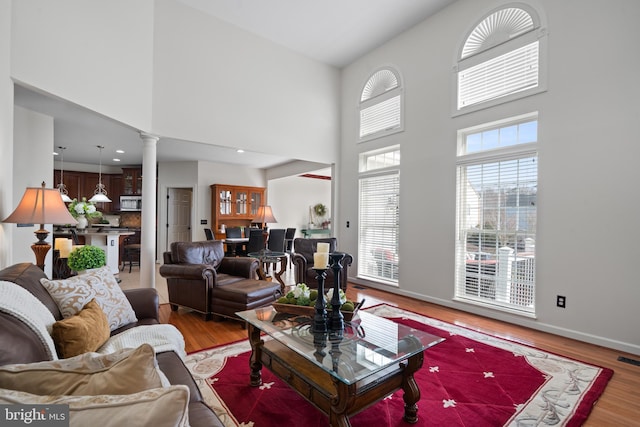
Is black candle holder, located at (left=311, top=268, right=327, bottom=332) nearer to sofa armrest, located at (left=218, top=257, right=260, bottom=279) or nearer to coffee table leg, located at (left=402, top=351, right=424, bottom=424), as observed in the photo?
coffee table leg, located at (left=402, top=351, right=424, bottom=424)

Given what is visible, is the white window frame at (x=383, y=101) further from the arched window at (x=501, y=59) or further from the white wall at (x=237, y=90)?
the arched window at (x=501, y=59)

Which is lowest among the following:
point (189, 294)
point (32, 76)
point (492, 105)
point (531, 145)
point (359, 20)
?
point (189, 294)

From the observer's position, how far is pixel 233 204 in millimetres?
8219

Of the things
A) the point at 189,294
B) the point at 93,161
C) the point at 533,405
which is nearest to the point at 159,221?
the point at 93,161

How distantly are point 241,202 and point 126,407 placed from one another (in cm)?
799

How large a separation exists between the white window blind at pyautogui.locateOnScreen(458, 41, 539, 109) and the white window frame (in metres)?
0.94

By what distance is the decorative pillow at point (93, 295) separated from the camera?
1.81m

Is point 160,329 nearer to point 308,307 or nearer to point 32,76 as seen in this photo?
point 308,307

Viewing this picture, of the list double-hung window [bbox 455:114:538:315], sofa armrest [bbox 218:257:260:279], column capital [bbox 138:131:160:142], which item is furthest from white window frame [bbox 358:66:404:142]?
column capital [bbox 138:131:160:142]

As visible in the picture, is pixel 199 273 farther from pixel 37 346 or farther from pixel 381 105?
pixel 381 105

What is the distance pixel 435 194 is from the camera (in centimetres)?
438

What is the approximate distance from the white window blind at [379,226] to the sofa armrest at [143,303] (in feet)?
11.9

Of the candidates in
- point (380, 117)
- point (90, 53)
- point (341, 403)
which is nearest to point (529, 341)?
point (341, 403)

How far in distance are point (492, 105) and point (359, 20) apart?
7.65ft
